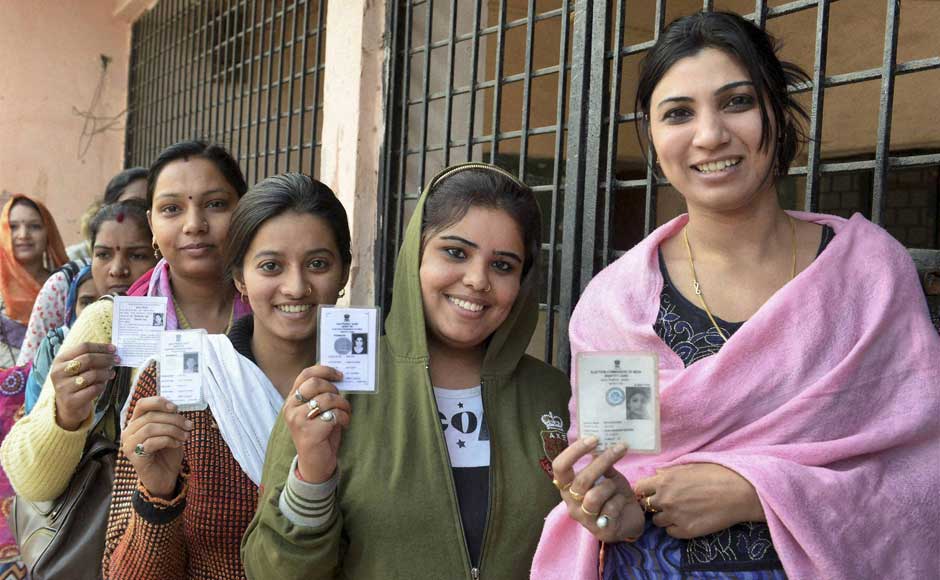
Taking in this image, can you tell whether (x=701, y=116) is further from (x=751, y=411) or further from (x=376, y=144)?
(x=376, y=144)

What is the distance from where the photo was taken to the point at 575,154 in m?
2.96

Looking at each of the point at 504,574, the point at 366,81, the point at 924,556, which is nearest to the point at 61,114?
the point at 366,81

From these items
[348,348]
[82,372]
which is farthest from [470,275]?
[82,372]

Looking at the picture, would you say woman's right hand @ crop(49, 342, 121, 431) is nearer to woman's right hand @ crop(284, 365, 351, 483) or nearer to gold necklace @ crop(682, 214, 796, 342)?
woman's right hand @ crop(284, 365, 351, 483)

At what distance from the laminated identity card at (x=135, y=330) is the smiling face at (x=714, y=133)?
1374 millimetres

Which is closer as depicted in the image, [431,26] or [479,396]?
[479,396]

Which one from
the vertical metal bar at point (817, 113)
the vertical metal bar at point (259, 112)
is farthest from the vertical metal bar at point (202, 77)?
the vertical metal bar at point (817, 113)

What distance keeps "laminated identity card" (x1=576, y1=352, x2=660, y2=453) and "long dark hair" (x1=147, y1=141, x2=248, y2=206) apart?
1.66 metres

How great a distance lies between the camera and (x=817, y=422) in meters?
1.55

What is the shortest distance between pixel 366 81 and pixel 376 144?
0.31 meters

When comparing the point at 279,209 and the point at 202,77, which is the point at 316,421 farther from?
the point at 202,77

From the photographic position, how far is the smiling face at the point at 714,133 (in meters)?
1.65

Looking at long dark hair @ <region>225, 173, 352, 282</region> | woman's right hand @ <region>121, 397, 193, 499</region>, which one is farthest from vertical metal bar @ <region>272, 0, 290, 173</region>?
woman's right hand @ <region>121, 397, 193, 499</region>

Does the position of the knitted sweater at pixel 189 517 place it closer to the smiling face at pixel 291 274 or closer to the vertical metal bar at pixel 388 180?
the smiling face at pixel 291 274
